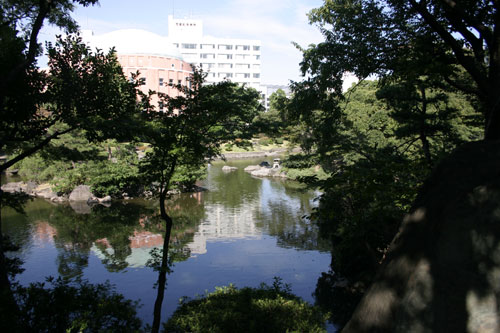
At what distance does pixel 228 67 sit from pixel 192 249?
2886 inches

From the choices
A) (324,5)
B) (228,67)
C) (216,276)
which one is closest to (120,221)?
(216,276)

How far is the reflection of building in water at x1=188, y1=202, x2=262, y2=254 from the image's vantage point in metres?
17.6

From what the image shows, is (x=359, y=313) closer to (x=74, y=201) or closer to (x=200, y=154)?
(x=200, y=154)

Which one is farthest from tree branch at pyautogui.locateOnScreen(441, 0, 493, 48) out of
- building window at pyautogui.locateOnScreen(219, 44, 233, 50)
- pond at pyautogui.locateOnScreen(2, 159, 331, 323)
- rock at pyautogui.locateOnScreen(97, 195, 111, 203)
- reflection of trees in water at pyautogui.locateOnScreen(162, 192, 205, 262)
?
building window at pyautogui.locateOnScreen(219, 44, 233, 50)

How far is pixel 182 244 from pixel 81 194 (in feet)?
40.5

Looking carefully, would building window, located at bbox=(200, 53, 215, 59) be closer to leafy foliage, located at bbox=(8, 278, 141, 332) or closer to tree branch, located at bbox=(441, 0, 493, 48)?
leafy foliage, located at bbox=(8, 278, 141, 332)

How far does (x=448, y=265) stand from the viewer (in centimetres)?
271

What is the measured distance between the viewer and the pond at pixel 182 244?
12.8m

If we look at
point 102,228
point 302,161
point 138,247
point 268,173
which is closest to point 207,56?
point 268,173

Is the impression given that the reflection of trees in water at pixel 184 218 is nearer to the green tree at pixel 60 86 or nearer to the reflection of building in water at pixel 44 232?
the reflection of building in water at pixel 44 232

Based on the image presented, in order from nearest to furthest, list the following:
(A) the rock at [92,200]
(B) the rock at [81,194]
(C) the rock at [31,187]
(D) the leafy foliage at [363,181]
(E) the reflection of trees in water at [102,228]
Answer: (D) the leafy foliage at [363,181] < (E) the reflection of trees in water at [102,228] < (A) the rock at [92,200] < (B) the rock at [81,194] < (C) the rock at [31,187]

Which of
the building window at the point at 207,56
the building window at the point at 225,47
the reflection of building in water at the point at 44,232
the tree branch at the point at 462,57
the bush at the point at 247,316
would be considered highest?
the building window at the point at 225,47

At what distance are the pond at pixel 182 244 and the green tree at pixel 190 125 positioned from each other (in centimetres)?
173

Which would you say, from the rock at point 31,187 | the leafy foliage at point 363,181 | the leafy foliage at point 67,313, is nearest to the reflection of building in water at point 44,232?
the rock at point 31,187
